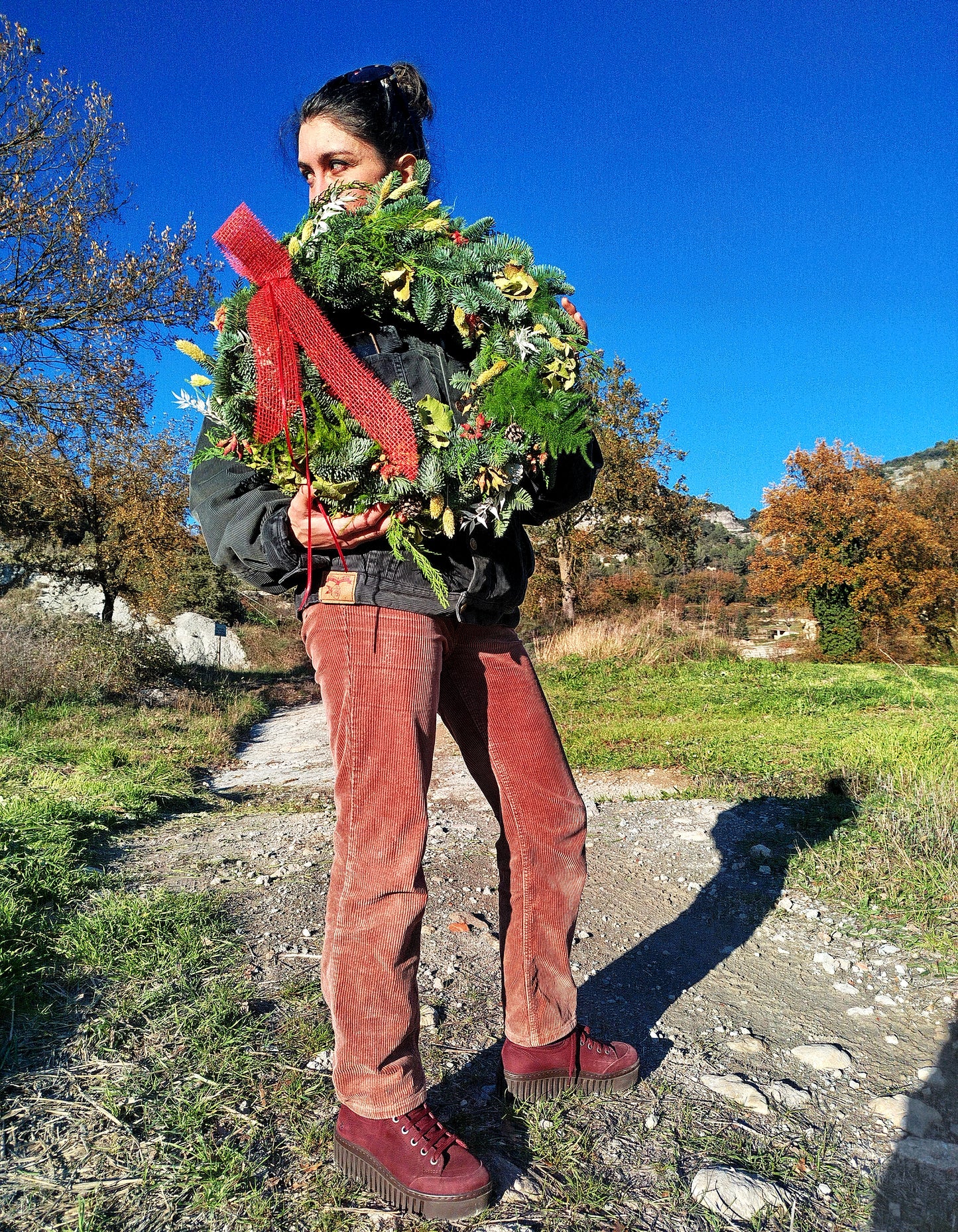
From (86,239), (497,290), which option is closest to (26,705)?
(86,239)

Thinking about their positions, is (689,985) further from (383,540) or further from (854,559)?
(854,559)

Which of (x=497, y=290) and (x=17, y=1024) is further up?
(x=497, y=290)

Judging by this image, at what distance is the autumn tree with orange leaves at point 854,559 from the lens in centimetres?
2175

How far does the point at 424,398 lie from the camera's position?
1.67 m

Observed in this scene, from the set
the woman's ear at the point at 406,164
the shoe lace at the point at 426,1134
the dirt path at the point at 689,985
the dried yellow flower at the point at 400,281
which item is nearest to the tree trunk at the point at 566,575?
the dirt path at the point at 689,985

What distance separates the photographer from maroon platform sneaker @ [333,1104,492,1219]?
1.52 m

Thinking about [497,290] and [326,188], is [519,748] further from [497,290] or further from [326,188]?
[326,188]

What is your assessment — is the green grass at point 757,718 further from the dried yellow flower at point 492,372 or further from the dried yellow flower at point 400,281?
the dried yellow flower at point 400,281

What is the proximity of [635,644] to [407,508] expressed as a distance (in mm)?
12965

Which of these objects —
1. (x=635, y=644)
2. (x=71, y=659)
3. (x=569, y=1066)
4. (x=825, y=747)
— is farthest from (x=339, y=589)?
(x=635, y=644)

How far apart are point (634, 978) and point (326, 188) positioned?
2.59 meters

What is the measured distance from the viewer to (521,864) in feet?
6.28

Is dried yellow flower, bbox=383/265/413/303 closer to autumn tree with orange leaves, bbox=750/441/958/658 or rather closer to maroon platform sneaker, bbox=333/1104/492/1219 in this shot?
maroon platform sneaker, bbox=333/1104/492/1219

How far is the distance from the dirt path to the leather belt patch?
129cm
